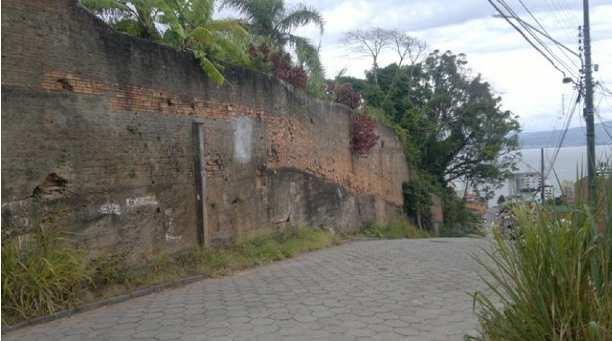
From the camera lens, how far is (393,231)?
17031mm

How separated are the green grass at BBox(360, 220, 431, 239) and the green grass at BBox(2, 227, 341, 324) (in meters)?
7.75

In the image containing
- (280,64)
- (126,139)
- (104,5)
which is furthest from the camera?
(280,64)

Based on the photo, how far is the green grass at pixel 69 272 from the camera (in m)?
5.29

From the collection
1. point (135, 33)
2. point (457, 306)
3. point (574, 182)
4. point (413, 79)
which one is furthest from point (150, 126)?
point (413, 79)

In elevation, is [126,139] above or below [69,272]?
above

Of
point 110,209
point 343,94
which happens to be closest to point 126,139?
point 110,209

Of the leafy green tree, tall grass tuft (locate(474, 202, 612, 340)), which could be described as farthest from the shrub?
tall grass tuft (locate(474, 202, 612, 340))

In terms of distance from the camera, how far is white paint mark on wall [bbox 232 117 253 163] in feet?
30.8

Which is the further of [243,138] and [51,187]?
[243,138]

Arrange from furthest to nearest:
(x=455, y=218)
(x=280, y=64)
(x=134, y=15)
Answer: (x=455, y=218) < (x=280, y=64) < (x=134, y=15)

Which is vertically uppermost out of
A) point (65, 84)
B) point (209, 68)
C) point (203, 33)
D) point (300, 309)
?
point (203, 33)

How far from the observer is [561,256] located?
11.0 feet

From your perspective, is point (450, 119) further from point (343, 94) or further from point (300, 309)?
point (300, 309)

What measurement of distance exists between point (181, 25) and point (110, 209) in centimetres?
324
